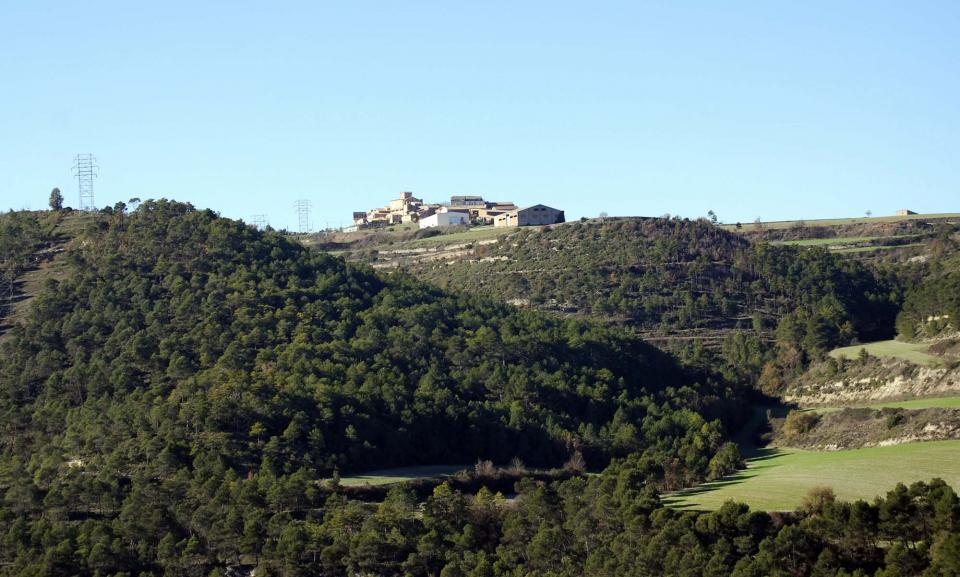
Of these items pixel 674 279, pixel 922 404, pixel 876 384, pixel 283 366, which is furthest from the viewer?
pixel 674 279

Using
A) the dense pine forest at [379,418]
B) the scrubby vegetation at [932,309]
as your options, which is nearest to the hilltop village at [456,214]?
the dense pine forest at [379,418]

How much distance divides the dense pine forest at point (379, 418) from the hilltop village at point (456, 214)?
19.2m

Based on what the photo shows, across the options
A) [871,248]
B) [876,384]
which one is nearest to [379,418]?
[876,384]

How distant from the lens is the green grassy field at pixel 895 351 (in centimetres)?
8794

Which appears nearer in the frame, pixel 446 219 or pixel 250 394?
pixel 250 394

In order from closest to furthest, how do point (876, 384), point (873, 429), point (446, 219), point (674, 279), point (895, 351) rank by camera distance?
point (873, 429)
point (876, 384)
point (895, 351)
point (674, 279)
point (446, 219)

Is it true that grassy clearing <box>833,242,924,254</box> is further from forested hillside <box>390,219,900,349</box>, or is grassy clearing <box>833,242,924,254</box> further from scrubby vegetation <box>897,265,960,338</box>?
scrubby vegetation <box>897,265,960,338</box>

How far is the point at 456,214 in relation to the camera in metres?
150

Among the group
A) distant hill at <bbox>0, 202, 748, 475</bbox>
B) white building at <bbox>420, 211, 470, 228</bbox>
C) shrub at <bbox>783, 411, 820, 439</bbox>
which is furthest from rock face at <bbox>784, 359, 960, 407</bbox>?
white building at <bbox>420, 211, 470, 228</bbox>

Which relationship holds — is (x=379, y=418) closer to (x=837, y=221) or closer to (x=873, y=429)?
(x=873, y=429)

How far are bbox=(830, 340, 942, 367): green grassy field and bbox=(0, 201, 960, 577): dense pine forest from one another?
92.5 inches

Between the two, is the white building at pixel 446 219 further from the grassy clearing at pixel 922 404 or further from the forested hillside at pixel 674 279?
the grassy clearing at pixel 922 404

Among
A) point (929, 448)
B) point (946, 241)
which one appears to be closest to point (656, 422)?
point (929, 448)

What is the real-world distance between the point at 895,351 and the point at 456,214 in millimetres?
65699
